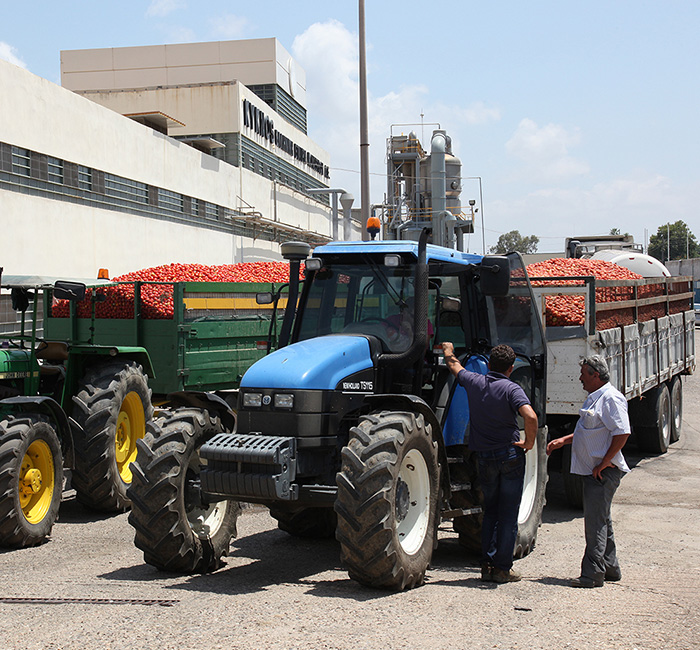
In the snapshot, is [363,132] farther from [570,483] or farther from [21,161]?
[570,483]

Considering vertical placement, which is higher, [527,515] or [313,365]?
[313,365]

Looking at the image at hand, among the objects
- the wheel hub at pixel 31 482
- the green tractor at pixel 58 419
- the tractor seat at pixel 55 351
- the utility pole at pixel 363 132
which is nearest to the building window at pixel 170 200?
the utility pole at pixel 363 132

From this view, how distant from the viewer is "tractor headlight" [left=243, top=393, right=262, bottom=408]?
591 centimetres

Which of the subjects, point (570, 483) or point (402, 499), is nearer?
point (402, 499)

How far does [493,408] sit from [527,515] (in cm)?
173

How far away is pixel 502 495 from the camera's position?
20.1ft

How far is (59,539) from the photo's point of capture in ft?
25.0

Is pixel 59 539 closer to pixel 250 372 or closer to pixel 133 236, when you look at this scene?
pixel 250 372

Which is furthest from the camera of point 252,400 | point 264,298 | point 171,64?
point 171,64

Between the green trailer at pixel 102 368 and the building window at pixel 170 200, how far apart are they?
59.0ft

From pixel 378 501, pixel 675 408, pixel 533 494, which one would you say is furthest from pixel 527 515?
pixel 675 408

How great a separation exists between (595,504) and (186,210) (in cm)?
2683

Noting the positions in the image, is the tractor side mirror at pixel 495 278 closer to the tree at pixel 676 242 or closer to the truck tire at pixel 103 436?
the truck tire at pixel 103 436

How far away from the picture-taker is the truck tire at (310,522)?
7.29 metres
